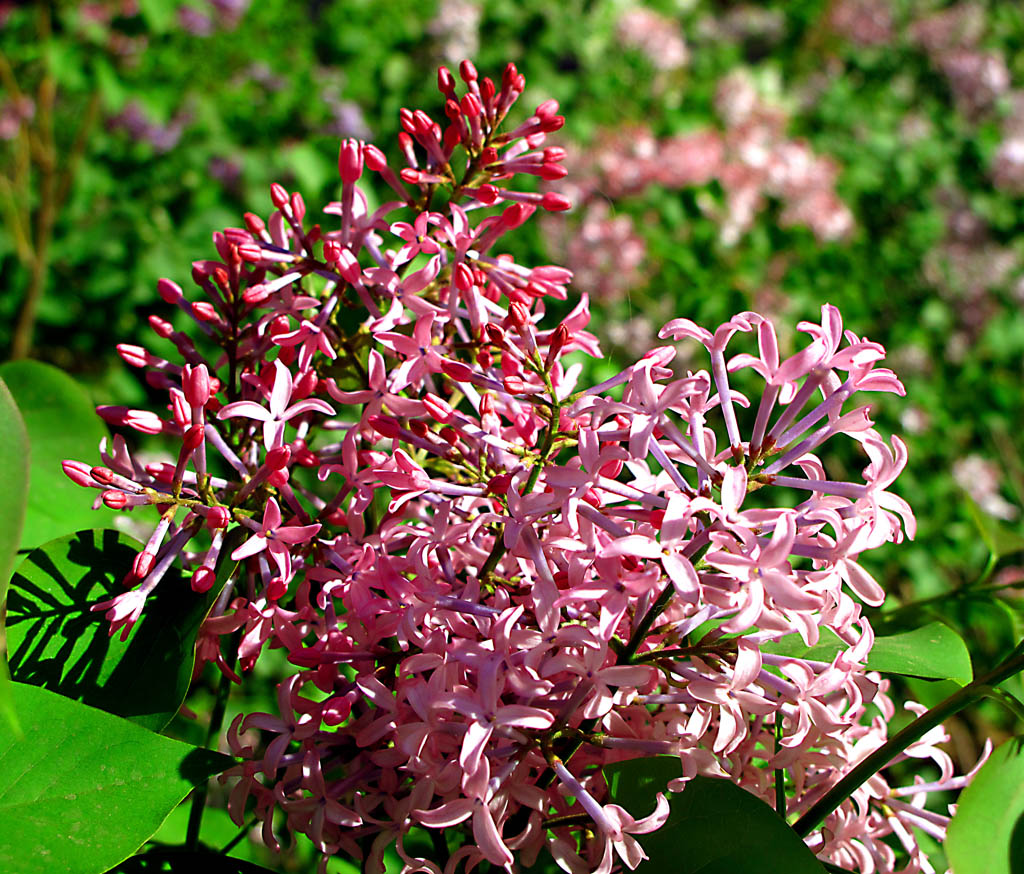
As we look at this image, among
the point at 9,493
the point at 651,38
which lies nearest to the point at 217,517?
the point at 9,493

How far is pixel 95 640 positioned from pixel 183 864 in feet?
0.41

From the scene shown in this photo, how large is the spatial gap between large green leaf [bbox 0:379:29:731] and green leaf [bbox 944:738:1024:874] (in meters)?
0.35

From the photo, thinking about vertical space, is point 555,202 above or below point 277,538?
above

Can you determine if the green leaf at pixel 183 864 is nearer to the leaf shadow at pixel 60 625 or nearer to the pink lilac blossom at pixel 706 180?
the leaf shadow at pixel 60 625

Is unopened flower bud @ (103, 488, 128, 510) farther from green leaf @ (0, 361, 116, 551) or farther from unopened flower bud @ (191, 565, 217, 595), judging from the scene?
green leaf @ (0, 361, 116, 551)

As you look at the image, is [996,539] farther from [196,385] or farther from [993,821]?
[196,385]

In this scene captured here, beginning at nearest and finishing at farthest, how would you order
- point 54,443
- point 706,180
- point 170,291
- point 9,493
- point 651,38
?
point 9,493 → point 170,291 → point 54,443 → point 706,180 → point 651,38

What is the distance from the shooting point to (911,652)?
1.60 feet

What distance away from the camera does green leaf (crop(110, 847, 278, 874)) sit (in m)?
0.46

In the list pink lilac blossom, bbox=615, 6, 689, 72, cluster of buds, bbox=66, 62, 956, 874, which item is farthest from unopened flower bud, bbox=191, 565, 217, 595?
pink lilac blossom, bbox=615, 6, 689, 72

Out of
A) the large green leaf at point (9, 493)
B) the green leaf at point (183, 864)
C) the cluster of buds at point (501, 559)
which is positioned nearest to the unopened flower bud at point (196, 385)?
the cluster of buds at point (501, 559)

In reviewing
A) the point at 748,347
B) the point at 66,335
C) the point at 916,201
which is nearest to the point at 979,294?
the point at 916,201

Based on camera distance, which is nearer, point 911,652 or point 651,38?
point 911,652

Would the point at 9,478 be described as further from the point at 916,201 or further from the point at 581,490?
the point at 916,201
